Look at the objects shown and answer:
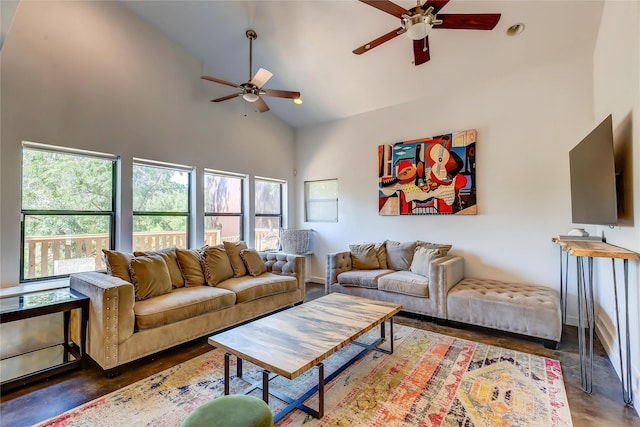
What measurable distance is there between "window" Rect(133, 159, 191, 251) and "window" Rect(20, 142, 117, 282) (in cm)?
27

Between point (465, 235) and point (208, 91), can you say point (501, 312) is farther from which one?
point (208, 91)

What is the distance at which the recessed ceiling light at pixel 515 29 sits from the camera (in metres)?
3.00

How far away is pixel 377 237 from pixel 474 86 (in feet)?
8.18

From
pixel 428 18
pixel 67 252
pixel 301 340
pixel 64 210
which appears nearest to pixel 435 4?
pixel 428 18

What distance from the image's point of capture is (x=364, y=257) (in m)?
4.41

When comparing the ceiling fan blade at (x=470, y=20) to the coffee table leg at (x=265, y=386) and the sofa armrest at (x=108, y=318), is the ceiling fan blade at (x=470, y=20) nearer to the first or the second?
the coffee table leg at (x=265, y=386)

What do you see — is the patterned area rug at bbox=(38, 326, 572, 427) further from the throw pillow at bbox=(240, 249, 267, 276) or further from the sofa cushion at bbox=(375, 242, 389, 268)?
the sofa cushion at bbox=(375, 242, 389, 268)

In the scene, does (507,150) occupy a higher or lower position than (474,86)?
lower

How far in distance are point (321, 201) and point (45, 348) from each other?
13.1 feet

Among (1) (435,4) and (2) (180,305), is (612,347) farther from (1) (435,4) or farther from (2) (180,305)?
(2) (180,305)

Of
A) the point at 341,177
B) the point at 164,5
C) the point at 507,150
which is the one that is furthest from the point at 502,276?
the point at 164,5

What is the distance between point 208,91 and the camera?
4238mm

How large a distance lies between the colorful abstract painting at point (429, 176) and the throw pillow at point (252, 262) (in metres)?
2.04

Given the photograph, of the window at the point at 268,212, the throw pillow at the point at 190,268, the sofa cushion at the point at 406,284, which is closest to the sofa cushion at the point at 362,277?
the sofa cushion at the point at 406,284
